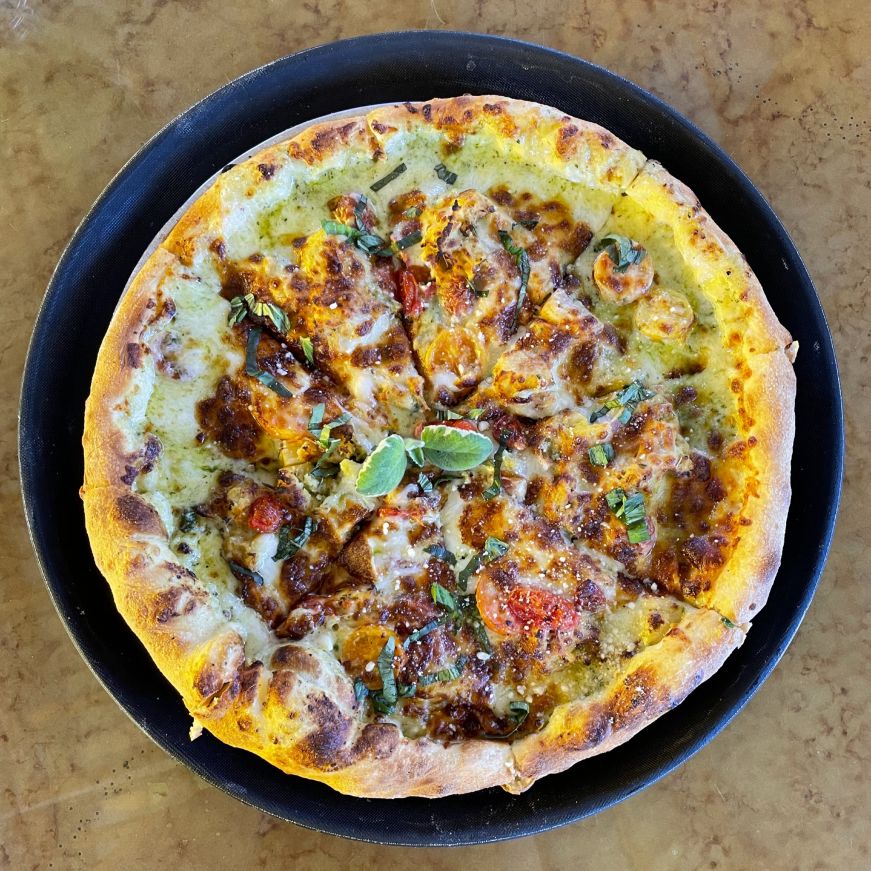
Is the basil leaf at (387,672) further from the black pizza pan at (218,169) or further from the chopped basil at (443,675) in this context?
the black pizza pan at (218,169)

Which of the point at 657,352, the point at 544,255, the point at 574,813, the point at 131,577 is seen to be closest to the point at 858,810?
the point at 574,813

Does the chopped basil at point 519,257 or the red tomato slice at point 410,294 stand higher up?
the chopped basil at point 519,257

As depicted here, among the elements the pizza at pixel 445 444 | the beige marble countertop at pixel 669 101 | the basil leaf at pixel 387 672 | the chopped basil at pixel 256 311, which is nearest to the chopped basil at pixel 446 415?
the pizza at pixel 445 444

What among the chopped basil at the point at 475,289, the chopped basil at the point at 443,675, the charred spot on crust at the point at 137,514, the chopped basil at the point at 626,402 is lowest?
the chopped basil at the point at 443,675

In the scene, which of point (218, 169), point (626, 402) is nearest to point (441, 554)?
point (626, 402)

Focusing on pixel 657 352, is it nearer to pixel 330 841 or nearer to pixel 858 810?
pixel 858 810

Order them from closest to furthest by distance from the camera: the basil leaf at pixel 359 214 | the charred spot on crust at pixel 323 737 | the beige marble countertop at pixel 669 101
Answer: the charred spot on crust at pixel 323 737
the basil leaf at pixel 359 214
the beige marble countertop at pixel 669 101

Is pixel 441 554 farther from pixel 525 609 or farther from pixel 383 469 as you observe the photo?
pixel 383 469

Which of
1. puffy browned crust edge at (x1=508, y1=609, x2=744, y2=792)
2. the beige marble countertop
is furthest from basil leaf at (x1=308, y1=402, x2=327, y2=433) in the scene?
the beige marble countertop
